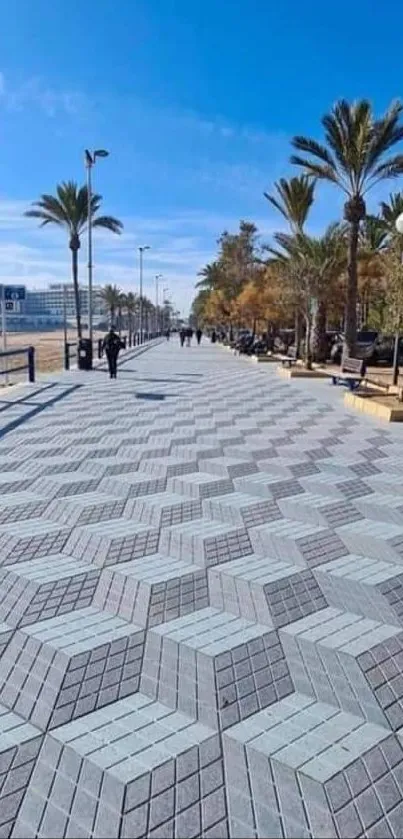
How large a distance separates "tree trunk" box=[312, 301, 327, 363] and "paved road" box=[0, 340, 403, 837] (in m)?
16.3

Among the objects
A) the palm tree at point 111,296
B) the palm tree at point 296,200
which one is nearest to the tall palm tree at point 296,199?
the palm tree at point 296,200

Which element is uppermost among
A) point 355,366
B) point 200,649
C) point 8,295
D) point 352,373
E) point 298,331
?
point 8,295

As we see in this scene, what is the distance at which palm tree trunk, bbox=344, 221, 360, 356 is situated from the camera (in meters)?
18.4

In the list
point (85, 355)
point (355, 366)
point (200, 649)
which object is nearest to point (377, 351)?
point (355, 366)

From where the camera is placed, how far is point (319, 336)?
78.0ft

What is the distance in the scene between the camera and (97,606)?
3.46 metres

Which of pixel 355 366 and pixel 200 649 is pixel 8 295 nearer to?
pixel 355 366

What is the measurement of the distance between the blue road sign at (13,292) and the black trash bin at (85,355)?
193 inches

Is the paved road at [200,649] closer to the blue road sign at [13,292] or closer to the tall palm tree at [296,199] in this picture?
the blue road sign at [13,292]

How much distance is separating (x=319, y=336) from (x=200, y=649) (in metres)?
21.8

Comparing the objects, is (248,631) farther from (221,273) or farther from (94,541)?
(221,273)

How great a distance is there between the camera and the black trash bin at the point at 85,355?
2092cm

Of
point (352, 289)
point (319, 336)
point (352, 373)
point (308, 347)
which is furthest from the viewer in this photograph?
point (319, 336)

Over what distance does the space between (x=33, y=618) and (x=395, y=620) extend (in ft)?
6.85
